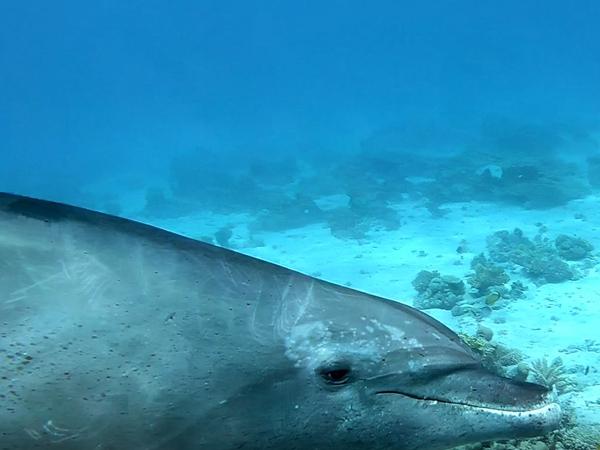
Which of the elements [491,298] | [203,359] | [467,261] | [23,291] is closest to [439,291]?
[491,298]

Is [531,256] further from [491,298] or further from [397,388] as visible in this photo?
[397,388]

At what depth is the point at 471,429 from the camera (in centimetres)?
229

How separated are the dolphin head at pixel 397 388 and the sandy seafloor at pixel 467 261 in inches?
187

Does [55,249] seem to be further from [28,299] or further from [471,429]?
[471,429]

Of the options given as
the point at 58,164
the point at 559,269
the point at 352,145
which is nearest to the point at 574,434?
the point at 559,269

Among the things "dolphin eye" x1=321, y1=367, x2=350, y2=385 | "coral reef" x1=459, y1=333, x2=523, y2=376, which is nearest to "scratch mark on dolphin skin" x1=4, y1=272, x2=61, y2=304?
"dolphin eye" x1=321, y1=367, x2=350, y2=385

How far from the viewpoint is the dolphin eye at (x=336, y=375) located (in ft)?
7.31

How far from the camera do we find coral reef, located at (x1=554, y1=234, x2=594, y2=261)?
12.8m

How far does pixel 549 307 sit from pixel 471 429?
872cm

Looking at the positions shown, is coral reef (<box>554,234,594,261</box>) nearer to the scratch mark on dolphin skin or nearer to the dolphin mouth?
the dolphin mouth

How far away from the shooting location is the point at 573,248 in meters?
13.0

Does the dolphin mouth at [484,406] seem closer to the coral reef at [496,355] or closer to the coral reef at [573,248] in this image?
the coral reef at [496,355]

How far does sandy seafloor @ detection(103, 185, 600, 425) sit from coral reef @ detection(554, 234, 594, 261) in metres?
0.28

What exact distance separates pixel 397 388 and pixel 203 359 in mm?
720
